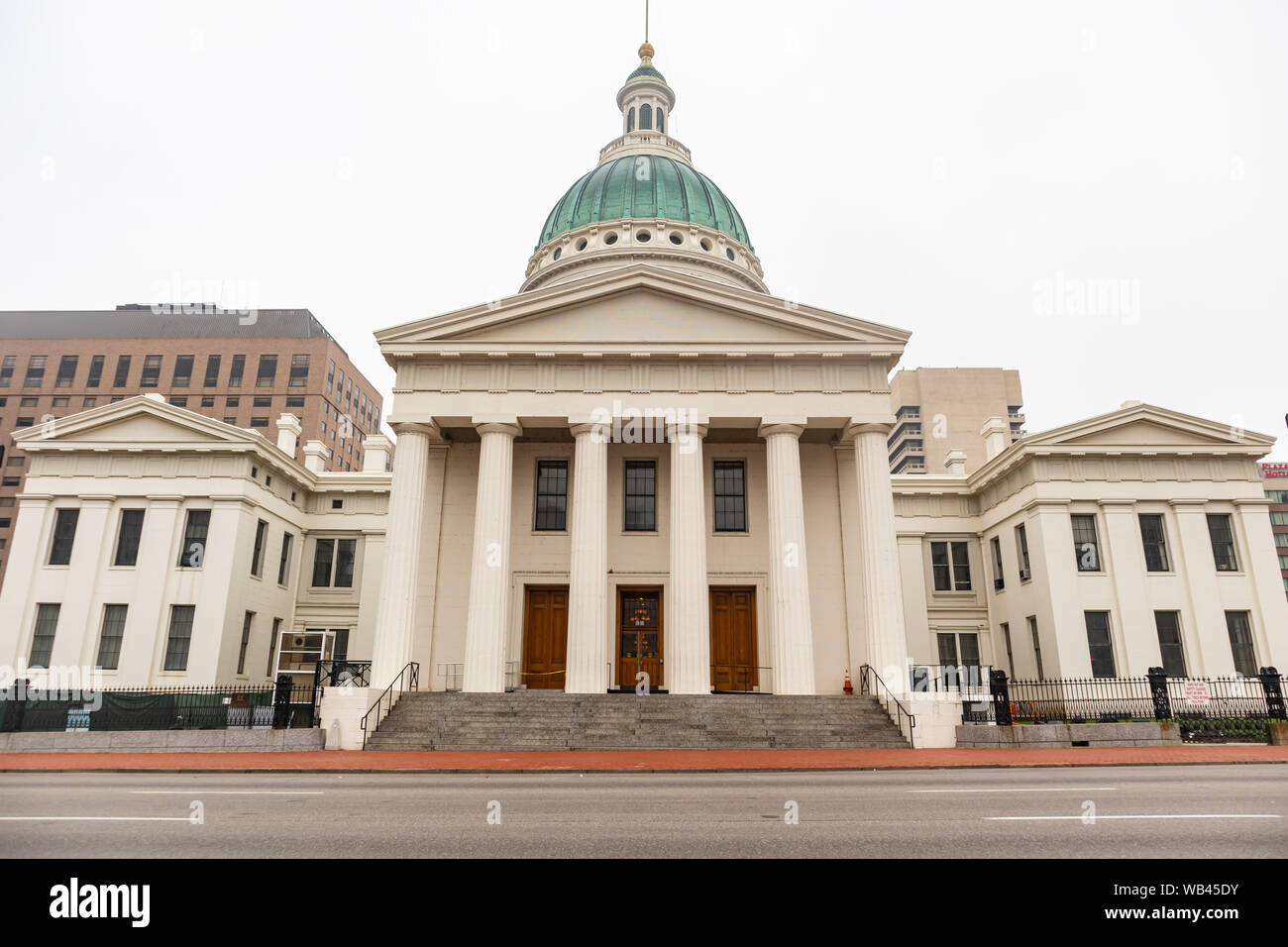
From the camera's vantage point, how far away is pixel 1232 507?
34.4 metres

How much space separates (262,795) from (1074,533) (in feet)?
108

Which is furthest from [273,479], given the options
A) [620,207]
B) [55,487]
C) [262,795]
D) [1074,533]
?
[1074,533]

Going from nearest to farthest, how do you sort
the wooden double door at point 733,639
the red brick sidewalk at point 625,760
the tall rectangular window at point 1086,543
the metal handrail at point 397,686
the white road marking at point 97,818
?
the white road marking at point 97,818
the red brick sidewalk at point 625,760
the metal handrail at point 397,686
the wooden double door at point 733,639
the tall rectangular window at point 1086,543

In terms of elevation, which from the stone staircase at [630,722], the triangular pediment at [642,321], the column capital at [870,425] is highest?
the triangular pediment at [642,321]

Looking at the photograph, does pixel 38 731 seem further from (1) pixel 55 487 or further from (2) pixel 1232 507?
(2) pixel 1232 507

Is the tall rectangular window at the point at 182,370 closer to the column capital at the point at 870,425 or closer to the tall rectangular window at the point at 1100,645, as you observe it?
the column capital at the point at 870,425

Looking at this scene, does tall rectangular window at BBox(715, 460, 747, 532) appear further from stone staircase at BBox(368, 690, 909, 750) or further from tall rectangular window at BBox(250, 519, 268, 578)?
tall rectangular window at BBox(250, 519, 268, 578)

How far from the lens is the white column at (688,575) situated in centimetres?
Answer: 2530

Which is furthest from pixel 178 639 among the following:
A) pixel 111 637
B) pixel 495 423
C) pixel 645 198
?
pixel 645 198

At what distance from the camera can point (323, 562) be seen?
41.6 meters

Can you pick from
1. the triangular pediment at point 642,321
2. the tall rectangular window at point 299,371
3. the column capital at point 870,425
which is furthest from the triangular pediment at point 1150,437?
the tall rectangular window at point 299,371

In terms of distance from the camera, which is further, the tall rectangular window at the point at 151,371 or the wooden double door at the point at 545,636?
the tall rectangular window at the point at 151,371

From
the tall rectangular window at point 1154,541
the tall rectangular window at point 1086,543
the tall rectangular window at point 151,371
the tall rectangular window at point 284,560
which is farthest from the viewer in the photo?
the tall rectangular window at point 151,371

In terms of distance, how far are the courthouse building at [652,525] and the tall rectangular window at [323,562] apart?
0.14 metres
